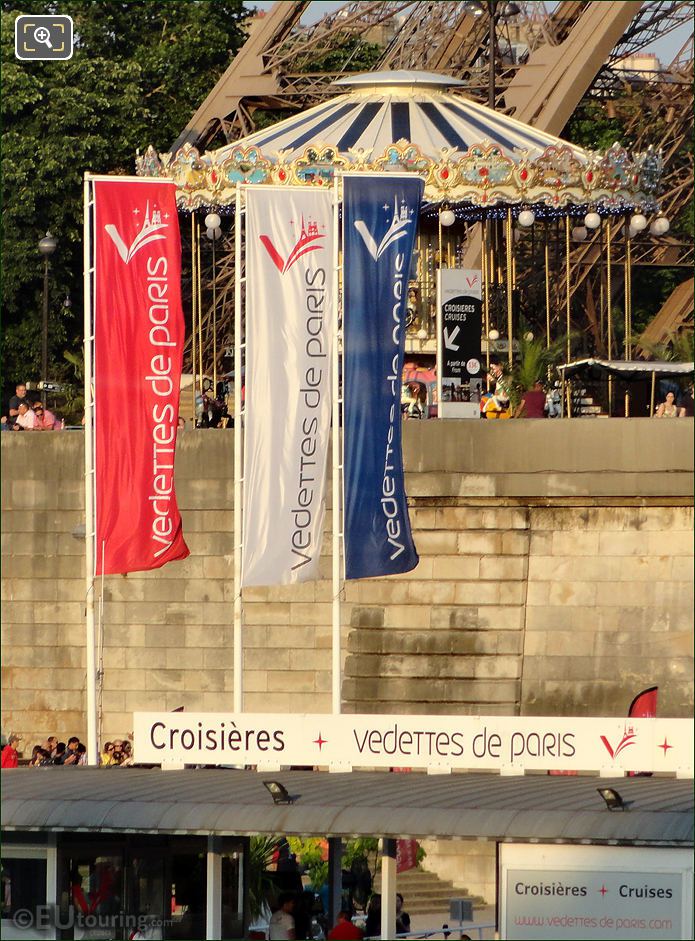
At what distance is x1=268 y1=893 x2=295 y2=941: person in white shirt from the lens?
25484mm

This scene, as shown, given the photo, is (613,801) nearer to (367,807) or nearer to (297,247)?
(367,807)

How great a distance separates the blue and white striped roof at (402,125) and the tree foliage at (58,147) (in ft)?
33.2

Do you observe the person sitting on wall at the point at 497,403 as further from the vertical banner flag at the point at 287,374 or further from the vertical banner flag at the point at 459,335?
the vertical banner flag at the point at 287,374

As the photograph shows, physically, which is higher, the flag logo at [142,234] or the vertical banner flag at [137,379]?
the flag logo at [142,234]

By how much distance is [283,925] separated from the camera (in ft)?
83.9

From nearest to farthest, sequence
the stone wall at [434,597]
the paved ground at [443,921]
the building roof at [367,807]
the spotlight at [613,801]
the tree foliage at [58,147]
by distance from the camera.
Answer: the building roof at [367,807]
the spotlight at [613,801]
the paved ground at [443,921]
the stone wall at [434,597]
the tree foliage at [58,147]

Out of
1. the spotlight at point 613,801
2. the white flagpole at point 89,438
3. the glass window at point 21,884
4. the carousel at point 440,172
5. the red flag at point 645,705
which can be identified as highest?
the carousel at point 440,172

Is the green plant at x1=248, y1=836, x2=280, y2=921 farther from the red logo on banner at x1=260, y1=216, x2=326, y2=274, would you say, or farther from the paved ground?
the red logo on banner at x1=260, y1=216, x2=326, y2=274

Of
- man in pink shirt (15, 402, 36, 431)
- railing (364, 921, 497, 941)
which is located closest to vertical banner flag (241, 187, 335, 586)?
railing (364, 921, 497, 941)

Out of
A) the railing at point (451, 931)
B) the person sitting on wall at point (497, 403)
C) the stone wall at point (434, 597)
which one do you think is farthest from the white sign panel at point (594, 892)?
the person sitting on wall at point (497, 403)

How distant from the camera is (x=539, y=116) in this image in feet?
196

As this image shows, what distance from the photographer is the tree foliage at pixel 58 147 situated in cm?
5594

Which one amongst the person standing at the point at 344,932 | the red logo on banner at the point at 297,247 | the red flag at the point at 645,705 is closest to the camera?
the person standing at the point at 344,932

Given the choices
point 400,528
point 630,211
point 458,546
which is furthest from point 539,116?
point 400,528
